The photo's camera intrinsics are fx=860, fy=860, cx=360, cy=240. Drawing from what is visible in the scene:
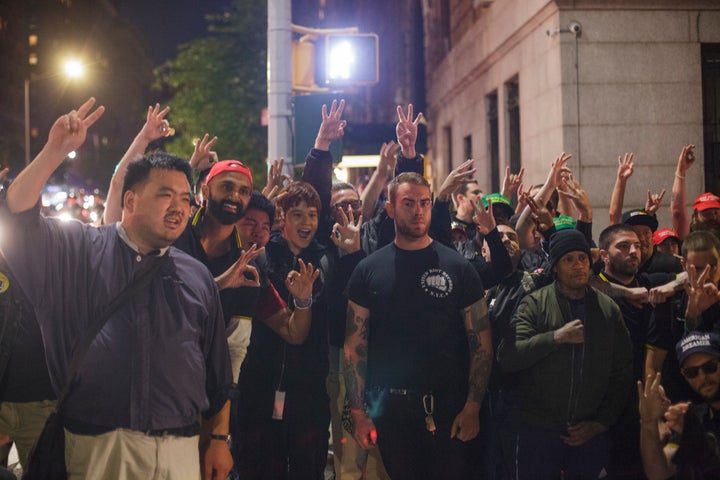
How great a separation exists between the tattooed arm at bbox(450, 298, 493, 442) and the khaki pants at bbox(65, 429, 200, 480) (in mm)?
2039

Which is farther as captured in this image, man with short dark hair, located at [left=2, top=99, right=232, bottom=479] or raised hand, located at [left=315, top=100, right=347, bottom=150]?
raised hand, located at [left=315, top=100, right=347, bottom=150]

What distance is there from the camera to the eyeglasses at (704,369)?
4.98 metres

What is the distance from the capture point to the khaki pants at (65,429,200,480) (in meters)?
3.91

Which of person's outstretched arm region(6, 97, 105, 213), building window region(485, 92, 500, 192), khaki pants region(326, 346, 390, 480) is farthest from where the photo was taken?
building window region(485, 92, 500, 192)

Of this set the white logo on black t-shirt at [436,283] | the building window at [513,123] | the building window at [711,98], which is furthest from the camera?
the building window at [513,123]

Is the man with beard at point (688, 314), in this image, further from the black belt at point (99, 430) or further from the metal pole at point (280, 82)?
the metal pole at point (280, 82)

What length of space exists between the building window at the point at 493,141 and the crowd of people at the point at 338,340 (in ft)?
36.8

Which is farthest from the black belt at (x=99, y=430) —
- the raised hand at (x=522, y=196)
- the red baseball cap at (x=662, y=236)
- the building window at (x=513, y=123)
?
the building window at (x=513, y=123)

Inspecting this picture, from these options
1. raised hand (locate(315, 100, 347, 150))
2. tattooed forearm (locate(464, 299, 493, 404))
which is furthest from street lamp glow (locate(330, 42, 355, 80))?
tattooed forearm (locate(464, 299, 493, 404))

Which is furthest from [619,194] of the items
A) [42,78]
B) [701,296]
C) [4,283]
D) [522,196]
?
[42,78]

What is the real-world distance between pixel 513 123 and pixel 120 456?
13680 mm

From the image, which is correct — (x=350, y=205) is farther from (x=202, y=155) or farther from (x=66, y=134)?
(x=66, y=134)

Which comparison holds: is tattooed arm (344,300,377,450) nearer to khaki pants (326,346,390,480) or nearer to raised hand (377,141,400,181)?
khaki pants (326,346,390,480)

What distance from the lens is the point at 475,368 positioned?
5.47m
